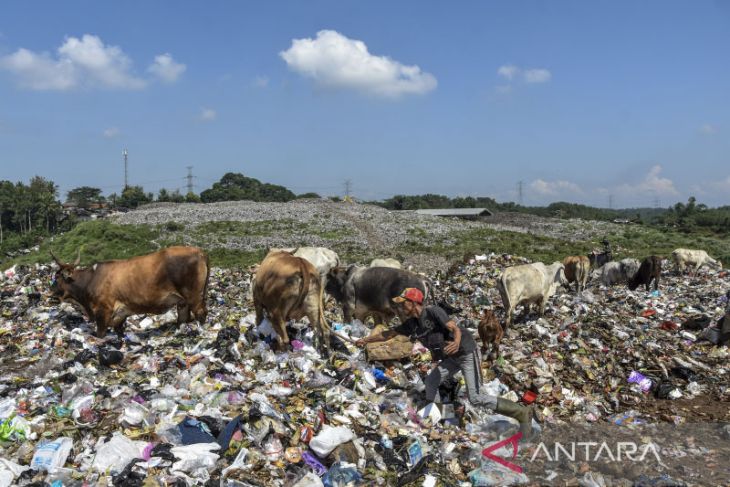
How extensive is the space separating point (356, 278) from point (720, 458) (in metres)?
6.06

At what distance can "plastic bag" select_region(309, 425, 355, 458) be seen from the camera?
17.3 ft

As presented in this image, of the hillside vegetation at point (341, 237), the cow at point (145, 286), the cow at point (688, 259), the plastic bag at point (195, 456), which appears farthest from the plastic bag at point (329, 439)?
the cow at point (688, 259)

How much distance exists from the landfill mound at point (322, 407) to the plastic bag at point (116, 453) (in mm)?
13

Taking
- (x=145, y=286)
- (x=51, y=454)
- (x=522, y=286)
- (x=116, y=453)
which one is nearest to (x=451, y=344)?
(x=116, y=453)

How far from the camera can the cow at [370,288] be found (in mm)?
9281

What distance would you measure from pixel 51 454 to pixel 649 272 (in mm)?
16940

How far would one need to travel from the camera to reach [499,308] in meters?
13.0

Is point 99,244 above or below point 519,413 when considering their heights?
below

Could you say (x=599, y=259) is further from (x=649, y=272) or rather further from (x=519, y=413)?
(x=519, y=413)

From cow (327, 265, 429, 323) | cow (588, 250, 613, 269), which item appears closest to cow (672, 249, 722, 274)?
cow (588, 250, 613, 269)

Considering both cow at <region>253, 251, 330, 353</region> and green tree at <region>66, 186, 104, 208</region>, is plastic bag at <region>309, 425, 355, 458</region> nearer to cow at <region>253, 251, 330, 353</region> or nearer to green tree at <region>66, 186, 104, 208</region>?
cow at <region>253, 251, 330, 353</region>

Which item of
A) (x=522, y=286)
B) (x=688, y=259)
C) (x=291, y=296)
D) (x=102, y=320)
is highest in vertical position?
(x=291, y=296)

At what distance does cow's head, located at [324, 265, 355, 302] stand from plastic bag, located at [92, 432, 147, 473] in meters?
5.47

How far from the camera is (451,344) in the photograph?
586 cm
